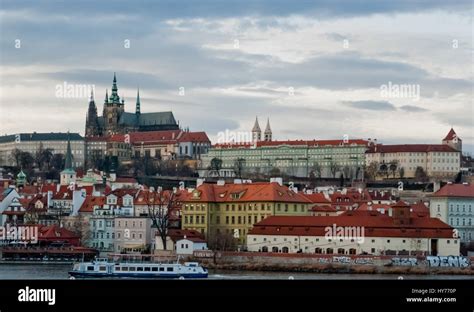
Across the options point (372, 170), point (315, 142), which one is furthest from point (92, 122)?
point (372, 170)

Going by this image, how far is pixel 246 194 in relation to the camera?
20.1 metres

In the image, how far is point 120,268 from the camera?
13461 mm

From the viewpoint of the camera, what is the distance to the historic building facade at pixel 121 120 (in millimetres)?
58819

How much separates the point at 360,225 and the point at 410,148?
96.9ft

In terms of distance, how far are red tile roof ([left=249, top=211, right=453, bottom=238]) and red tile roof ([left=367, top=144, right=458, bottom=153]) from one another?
27.4 m

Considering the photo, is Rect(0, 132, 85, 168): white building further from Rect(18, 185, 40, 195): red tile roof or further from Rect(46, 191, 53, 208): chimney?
Rect(46, 191, 53, 208): chimney

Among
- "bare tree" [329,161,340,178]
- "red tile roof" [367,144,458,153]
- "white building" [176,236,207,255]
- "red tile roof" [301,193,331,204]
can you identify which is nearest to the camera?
"white building" [176,236,207,255]

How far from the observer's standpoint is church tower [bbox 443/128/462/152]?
4644 centimetres

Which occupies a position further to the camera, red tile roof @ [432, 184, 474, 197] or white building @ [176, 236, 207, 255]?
red tile roof @ [432, 184, 474, 197]

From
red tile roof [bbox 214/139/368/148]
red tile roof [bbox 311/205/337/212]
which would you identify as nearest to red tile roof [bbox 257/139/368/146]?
red tile roof [bbox 214/139/368/148]

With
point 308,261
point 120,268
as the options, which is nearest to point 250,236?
point 308,261
